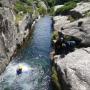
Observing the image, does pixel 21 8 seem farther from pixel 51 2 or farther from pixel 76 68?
pixel 51 2

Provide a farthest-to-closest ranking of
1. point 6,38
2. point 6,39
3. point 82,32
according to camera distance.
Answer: point 82,32 < point 6,38 < point 6,39

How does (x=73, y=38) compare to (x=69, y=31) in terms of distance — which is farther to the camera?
(x=69, y=31)

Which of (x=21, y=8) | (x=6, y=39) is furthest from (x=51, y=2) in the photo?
(x=6, y=39)

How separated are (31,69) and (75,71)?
16294mm

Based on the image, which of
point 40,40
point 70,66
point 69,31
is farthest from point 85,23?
point 70,66

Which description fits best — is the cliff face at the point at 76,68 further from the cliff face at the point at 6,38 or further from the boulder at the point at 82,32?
the cliff face at the point at 6,38

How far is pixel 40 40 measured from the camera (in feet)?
274

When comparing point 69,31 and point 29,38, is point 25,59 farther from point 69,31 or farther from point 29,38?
point 29,38

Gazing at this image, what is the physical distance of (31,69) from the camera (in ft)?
186

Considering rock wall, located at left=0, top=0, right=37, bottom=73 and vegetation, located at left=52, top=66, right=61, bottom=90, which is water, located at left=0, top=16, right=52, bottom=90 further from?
rock wall, located at left=0, top=0, right=37, bottom=73

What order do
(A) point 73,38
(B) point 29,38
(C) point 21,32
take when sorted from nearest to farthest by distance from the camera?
(A) point 73,38 < (C) point 21,32 < (B) point 29,38

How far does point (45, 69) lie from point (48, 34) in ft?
120

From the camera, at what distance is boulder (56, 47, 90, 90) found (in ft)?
129

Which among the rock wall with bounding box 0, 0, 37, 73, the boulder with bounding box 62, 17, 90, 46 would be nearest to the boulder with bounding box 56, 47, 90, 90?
the boulder with bounding box 62, 17, 90, 46
